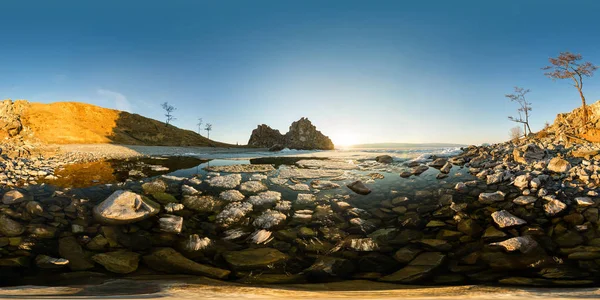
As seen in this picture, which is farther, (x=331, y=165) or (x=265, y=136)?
(x=265, y=136)

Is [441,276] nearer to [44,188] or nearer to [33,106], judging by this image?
[44,188]

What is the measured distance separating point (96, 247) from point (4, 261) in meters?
1.22

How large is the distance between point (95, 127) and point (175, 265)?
3962 inches

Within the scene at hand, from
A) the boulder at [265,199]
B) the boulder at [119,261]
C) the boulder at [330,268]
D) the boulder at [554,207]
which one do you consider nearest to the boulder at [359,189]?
the boulder at [265,199]

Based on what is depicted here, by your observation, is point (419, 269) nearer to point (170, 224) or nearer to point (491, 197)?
point (170, 224)

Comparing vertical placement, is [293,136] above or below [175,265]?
above

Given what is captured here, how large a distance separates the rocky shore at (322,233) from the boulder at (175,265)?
2 centimetres

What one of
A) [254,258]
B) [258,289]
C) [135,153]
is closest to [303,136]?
[135,153]

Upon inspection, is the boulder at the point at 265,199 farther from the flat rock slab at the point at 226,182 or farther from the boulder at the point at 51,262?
the boulder at the point at 51,262

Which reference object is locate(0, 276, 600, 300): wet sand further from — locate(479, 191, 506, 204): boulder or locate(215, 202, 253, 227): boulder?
locate(479, 191, 506, 204): boulder

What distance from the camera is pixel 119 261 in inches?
159

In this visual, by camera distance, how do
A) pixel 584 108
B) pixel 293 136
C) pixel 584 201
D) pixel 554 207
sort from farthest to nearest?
pixel 293 136 → pixel 584 108 → pixel 584 201 → pixel 554 207

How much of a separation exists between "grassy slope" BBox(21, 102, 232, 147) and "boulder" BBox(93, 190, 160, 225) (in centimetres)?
Answer: 7610

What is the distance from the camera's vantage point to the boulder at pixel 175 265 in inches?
147
